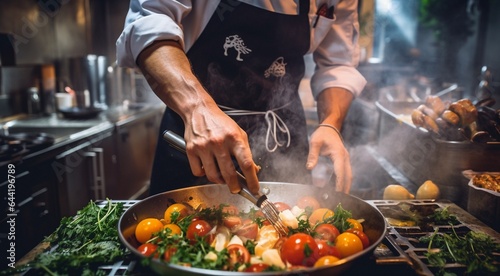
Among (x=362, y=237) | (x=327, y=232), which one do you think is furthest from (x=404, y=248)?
(x=327, y=232)

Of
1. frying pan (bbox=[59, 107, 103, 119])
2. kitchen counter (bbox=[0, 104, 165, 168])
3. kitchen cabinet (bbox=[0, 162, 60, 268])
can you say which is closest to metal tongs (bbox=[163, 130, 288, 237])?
kitchen cabinet (bbox=[0, 162, 60, 268])

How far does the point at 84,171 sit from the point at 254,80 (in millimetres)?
2388

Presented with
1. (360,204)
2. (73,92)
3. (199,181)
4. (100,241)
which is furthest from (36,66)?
(360,204)

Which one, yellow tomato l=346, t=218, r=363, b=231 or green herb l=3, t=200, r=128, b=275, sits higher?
yellow tomato l=346, t=218, r=363, b=231

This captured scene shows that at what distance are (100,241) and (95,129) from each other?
9.23 feet

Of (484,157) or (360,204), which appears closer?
(360,204)

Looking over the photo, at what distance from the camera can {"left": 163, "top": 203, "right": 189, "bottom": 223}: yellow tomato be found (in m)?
1.27

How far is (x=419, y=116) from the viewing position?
6.55ft

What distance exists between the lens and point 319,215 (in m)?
1.31

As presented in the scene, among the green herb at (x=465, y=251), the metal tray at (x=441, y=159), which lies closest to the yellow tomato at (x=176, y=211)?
the green herb at (x=465, y=251)

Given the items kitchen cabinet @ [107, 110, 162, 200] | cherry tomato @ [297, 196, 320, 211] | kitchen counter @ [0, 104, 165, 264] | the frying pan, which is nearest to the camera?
cherry tomato @ [297, 196, 320, 211]

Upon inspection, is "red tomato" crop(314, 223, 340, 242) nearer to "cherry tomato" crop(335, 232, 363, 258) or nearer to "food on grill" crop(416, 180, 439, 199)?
"cherry tomato" crop(335, 232, 363, 258)

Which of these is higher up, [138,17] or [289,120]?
[138,17]

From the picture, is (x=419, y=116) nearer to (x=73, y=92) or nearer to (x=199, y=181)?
(x=199, y=181)
